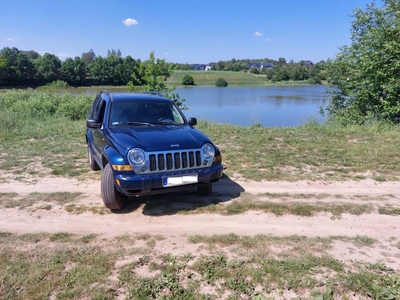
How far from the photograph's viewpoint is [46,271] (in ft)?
8.86

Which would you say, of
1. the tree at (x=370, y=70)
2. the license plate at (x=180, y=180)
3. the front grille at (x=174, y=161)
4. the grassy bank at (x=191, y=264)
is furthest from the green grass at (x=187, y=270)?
the tree at (x=370, y=70)

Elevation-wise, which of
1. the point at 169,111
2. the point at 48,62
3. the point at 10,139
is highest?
the point at 48,62

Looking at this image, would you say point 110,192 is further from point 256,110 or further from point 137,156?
point 256,110

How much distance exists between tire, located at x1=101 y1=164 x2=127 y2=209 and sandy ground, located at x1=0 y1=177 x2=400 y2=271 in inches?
5.9

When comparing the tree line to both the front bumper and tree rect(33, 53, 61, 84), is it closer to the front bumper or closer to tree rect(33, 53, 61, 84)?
tree rect(33, 53, 61, 84)

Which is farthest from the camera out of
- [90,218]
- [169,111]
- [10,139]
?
[10,139]

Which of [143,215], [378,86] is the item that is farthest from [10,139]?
[378,86]

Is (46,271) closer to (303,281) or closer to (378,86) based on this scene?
(303,281)

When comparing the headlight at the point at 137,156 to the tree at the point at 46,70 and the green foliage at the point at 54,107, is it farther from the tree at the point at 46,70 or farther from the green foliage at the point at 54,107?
the tree at the point at 46,70

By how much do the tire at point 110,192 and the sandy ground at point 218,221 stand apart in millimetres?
149

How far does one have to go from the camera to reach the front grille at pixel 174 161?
3879 mm

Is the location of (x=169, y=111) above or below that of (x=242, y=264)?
above

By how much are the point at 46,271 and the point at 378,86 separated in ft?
49.8

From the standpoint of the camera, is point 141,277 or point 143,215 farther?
point 143,215
